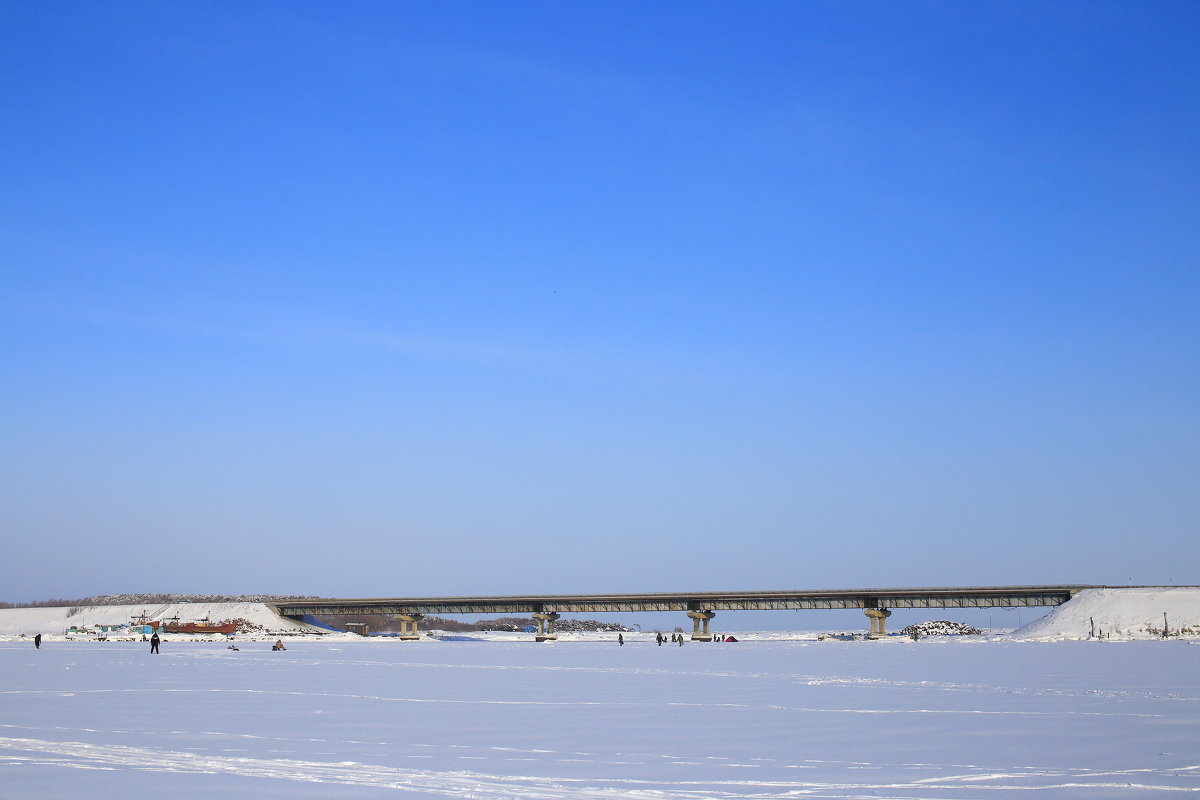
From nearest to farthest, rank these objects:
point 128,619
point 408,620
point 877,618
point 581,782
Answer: point 581,782 → point 877,618 → point 408,620 → point 128,619

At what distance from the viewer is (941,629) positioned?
9681cm

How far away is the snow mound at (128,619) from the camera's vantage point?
10494 cm

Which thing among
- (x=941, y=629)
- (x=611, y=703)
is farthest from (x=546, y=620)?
(x=611, y=703)

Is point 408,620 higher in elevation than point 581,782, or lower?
lower

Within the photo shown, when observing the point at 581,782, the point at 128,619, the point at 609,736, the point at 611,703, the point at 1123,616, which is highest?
the point at 581,782

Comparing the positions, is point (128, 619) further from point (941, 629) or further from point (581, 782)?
point (581, 782)

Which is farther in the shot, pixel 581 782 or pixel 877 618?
pixel 877 618

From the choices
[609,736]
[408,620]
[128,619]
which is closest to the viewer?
[609,736]

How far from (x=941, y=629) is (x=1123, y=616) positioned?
24.2 m

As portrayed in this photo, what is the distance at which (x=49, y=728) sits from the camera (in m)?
18.9

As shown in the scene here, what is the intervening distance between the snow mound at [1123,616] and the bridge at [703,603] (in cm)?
647

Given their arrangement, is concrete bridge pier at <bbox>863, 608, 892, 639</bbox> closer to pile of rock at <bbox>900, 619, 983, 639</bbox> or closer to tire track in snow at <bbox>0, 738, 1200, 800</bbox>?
pile of rock at <bbox>900, 619, 983, 639</bbox>

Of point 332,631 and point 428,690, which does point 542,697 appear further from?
point 332,631

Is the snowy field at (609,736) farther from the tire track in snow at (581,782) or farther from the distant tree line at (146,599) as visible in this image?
the distant tree line at (146,599)
